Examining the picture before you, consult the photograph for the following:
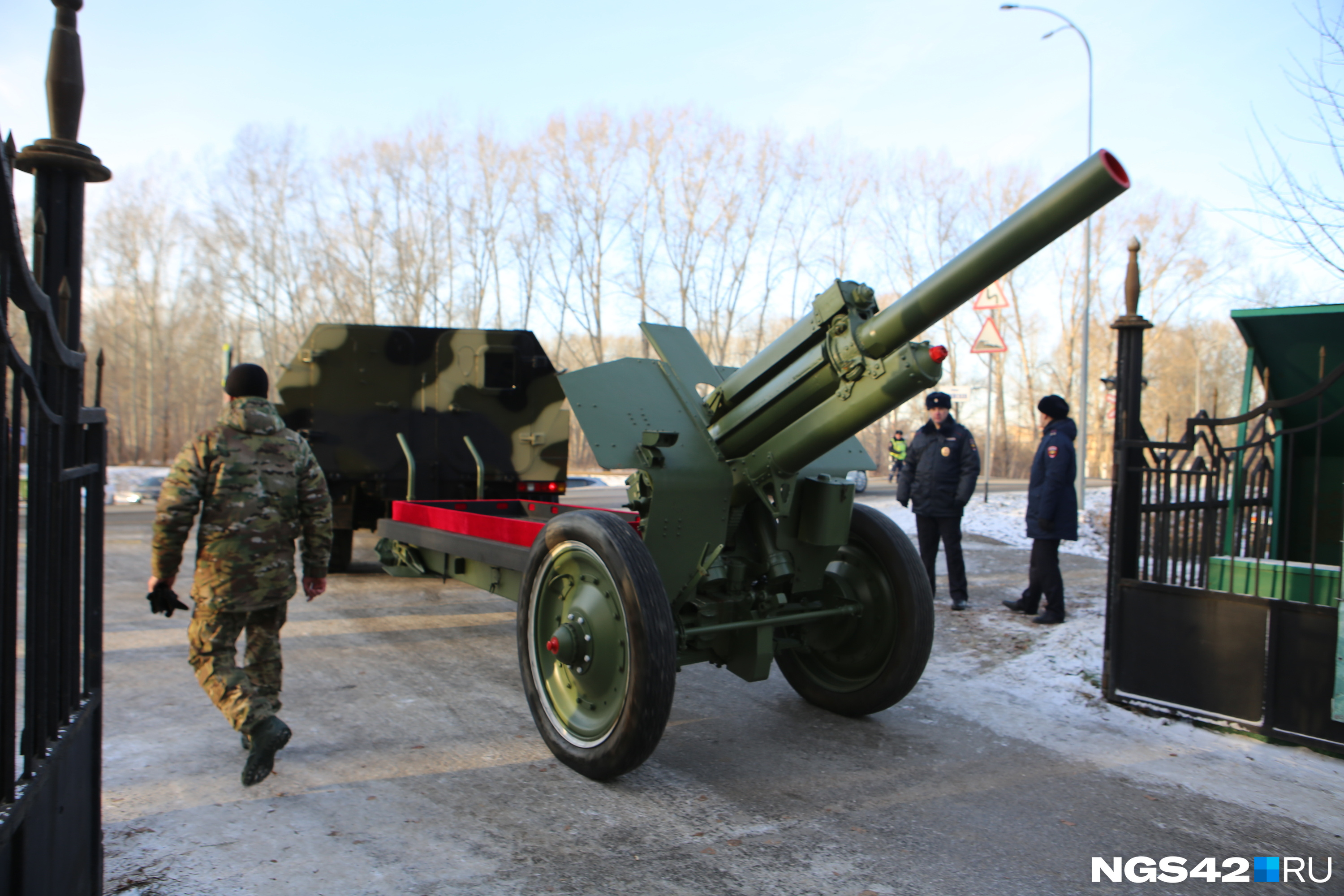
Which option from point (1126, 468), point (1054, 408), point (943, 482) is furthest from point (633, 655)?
point (1054, 408)

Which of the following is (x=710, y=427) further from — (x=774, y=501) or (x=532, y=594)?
(x=532, y=594)

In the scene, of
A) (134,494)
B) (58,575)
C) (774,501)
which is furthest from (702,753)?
(134,494)

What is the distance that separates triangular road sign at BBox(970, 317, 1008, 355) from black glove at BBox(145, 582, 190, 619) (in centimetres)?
817

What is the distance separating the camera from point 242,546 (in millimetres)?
3637

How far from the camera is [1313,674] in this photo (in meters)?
3.97

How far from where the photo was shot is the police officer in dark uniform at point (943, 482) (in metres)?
7.20

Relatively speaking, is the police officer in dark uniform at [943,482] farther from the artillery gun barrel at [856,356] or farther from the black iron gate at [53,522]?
the black iron gate at [53,522]

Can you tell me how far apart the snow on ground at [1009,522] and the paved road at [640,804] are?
560 cm

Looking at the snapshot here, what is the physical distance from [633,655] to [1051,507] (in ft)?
14.1

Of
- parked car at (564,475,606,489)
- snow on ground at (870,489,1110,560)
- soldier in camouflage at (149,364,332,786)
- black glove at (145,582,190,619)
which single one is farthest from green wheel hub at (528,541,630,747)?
parked car at (564,475,606,489)

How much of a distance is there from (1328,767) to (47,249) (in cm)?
520

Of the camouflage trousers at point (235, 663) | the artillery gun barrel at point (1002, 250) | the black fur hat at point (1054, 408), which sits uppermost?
the artillery gun barrel at point (1002, 250)

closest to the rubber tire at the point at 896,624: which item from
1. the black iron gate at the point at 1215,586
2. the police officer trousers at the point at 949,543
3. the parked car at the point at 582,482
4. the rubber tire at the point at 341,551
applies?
the black iron gate at the point at 1215,586

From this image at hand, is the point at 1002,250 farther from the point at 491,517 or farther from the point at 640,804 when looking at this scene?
the point at 491,517
